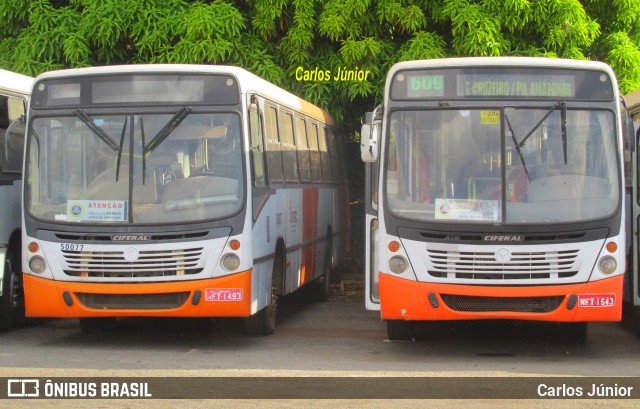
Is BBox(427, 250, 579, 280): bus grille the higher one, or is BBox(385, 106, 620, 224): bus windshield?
BBox(385, 106, 620, 224): bus windshield

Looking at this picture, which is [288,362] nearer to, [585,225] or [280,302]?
[585,225]

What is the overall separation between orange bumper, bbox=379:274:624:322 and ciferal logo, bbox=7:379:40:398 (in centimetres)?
369

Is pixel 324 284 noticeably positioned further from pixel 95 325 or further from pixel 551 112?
pixel 551 112

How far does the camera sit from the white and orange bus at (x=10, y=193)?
13016 mm

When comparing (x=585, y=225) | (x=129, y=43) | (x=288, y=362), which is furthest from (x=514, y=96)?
(x=129, y=43)

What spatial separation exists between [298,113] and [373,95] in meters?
2.45

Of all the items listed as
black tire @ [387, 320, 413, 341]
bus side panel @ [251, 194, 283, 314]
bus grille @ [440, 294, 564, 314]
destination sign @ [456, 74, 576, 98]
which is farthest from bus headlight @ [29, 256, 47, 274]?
destination sign @ [456, 74, 576, 98]

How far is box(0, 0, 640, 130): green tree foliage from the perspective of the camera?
16.7m

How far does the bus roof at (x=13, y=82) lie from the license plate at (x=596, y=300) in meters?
7.09

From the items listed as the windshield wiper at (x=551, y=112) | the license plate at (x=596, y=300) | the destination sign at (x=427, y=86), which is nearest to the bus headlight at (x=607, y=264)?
the license plate at (x=596, y=300)

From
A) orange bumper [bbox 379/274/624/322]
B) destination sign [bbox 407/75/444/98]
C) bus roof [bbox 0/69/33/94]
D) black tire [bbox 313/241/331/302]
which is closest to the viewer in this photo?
orange bumper [bbox 379/274/624/322]

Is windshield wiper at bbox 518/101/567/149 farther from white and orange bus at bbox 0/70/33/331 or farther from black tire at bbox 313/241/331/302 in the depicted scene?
black tire at bbox 313/241/331/302

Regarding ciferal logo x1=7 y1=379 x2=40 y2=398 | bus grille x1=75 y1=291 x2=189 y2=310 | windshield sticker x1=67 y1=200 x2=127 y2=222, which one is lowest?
ciferal logo x1=7 y1=379 x2=40 y2=398

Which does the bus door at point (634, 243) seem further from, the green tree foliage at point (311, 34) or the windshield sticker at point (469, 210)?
the green tree foliage at point (311, 34)
